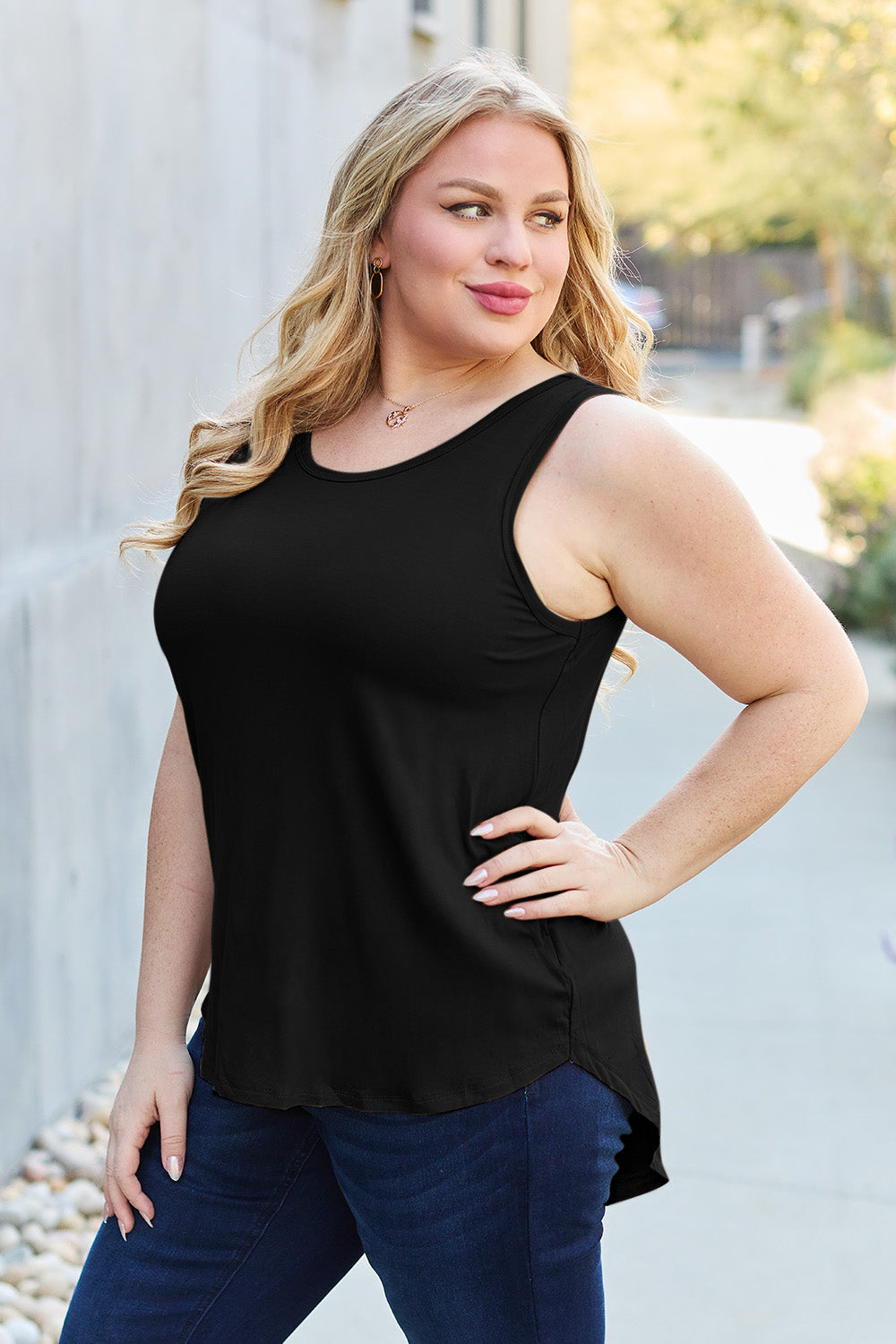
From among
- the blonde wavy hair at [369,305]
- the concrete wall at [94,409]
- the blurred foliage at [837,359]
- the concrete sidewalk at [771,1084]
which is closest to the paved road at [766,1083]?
the concrete sidewalk at [771,1084]

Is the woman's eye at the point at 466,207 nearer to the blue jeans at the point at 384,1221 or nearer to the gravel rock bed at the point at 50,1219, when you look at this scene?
the blue jeans at the point at 384,1221

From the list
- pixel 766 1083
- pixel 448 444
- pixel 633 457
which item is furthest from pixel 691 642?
pixel 766 1083

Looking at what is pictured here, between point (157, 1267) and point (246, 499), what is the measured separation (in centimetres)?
85

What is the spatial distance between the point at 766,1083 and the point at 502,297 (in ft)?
9.51

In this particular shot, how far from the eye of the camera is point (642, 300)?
29.4 ft

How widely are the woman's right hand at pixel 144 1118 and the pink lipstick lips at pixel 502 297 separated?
915 mm

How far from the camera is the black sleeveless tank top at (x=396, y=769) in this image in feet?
4.76

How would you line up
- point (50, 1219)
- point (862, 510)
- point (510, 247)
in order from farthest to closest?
1. point (862, 510)
2. point (50, 1219)
3. point (510, 247)

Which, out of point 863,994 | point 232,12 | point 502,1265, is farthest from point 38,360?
point 863,994

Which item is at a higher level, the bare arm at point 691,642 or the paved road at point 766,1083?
the bare arm at point 691,642

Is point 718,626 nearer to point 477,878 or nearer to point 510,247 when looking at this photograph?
point 477,878

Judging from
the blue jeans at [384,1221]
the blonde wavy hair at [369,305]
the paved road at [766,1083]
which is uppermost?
the blonde wavy hair at [369,305]

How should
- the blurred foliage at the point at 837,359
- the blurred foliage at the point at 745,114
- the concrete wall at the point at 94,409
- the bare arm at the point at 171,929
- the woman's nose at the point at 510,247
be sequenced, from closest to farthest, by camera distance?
the woman's nose at the point at 510,247, the bare arm at the point at 171,929, the concrete wall at the point at 94,409, the blurred foliage at the point at 745,114, the blurred foliage at the point at 837,359

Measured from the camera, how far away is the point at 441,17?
7145 millimetres
